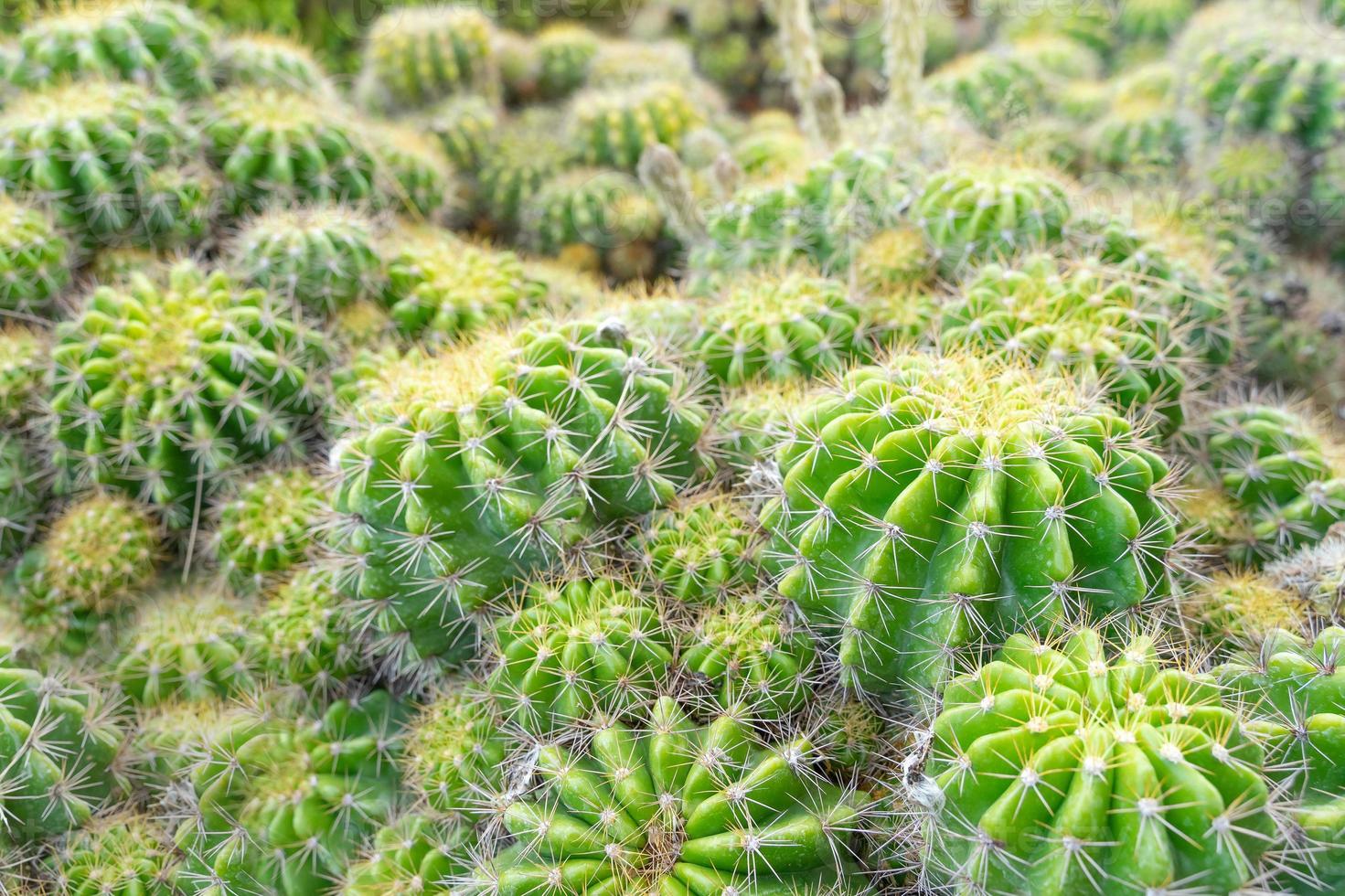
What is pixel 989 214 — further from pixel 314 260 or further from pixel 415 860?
pixel 415 860

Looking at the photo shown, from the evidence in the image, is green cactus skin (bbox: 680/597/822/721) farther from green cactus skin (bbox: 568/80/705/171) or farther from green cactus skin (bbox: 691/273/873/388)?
green cactus skin (bbox: 568/80/705/171)

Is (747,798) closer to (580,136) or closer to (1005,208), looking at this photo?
(1005,208)

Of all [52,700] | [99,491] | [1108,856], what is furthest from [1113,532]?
[99,491]

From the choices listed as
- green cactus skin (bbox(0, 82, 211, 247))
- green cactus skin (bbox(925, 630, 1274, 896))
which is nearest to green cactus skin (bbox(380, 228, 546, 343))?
green cactus skin (bbox(0, 82, 211, 247))

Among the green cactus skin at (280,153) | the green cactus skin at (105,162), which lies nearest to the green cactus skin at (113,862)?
the green cactus skin at (105,162)

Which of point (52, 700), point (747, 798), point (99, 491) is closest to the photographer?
point (747, 798)

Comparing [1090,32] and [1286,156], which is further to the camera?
[1090,32]

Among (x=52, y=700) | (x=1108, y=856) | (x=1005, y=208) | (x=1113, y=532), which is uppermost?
(x=1005, y=208)
